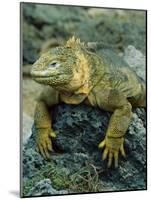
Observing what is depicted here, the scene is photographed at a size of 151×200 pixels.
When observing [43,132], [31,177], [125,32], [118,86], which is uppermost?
[125,32]

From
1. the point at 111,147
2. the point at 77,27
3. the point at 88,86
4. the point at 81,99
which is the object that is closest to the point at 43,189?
the point at 111,147

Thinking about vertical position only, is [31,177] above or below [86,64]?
below

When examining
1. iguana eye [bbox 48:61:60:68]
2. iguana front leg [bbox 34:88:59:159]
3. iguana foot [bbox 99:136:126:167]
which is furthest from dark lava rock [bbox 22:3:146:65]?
iguana foot [bbox 99:136:126:167]

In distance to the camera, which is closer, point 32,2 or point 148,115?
point 32,2

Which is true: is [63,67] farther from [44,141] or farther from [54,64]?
[44,141]

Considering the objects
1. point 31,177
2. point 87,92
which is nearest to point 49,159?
point 31,177

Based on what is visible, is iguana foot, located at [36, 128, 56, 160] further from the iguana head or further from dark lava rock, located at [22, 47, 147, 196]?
the iguana head

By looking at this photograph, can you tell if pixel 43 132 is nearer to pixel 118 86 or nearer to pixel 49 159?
pixel 49 159
